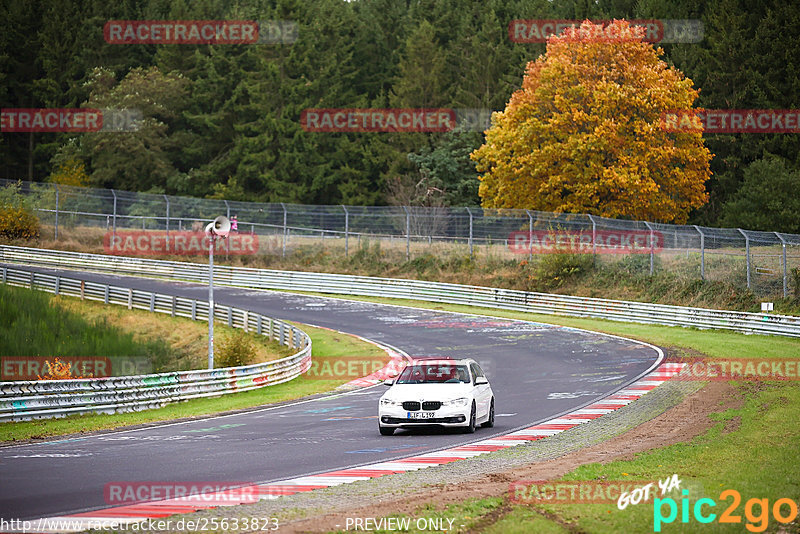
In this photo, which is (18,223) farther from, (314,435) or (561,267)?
(314,435)

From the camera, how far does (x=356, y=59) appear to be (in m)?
91.6

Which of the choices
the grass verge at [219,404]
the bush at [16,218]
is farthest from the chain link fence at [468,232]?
the grass verge at [219,404]

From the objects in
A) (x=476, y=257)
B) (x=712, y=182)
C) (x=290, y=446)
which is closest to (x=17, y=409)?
(x=290, y=446)

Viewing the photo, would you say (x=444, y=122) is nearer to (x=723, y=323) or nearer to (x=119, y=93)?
(x=119, y=93)

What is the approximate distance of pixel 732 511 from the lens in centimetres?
984

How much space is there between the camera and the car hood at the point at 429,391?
17.4 m

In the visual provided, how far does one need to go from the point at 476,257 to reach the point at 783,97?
89.2ft
